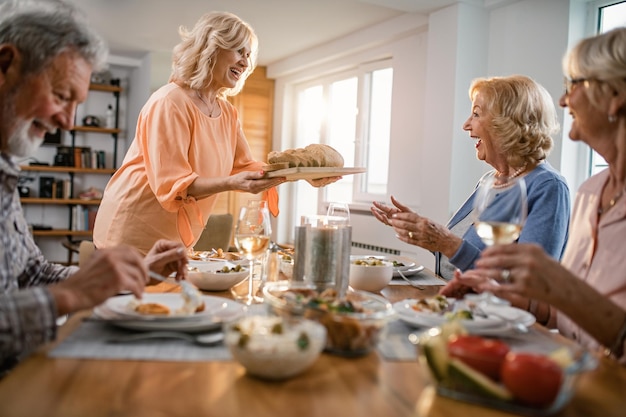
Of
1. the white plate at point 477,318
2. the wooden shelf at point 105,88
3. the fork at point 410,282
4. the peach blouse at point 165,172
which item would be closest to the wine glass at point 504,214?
the white plate at point 477,318

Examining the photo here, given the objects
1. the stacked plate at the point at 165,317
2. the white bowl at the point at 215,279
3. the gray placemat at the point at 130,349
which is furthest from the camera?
the white bowl at the point at 215,279

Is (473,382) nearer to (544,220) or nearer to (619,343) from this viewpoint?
(619,343)

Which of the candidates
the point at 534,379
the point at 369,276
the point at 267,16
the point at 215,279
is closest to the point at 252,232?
the point at 215,279

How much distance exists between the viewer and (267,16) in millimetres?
5250

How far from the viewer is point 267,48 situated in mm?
6492

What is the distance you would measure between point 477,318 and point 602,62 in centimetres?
61

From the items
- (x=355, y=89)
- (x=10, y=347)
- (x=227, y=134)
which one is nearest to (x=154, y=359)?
(x=10, y=347)

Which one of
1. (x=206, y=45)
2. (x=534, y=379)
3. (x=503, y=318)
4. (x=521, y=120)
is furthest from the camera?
(x=206, y=45)

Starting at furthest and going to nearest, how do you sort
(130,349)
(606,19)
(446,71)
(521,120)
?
(446,71) → (606,19) → (521,120) → (130,349)

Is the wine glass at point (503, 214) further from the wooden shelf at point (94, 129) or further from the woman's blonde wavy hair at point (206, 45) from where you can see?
Answer: the wooden shelf at point (94, 129)

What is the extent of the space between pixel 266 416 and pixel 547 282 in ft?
1.89

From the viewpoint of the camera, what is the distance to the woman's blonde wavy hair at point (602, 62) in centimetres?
122

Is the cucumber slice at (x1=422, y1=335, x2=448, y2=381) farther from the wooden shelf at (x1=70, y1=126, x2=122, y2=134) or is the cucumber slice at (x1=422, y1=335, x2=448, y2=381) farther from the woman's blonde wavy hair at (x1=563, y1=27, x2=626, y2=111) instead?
the wooden shelf at (x1=70, y1=126, x2=122, y2=134)

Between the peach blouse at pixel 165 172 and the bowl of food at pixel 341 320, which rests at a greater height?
the peach blouse at pixel 165 172
